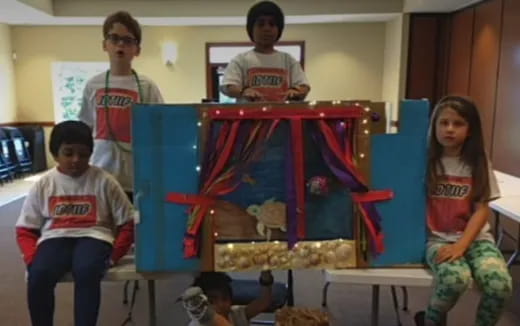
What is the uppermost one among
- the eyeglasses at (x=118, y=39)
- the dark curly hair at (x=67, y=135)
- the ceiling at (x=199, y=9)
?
the ceiling at (x=199, y=9)

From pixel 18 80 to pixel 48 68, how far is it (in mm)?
579

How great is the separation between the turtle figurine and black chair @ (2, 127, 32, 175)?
6.25 meters

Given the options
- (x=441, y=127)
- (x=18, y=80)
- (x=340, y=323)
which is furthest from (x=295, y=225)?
(x=18, y=80)

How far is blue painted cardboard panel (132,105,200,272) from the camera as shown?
1403 millimetres

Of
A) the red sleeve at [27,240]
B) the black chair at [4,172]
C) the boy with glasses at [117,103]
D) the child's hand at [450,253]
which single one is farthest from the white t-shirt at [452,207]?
the black chair at [4,172]

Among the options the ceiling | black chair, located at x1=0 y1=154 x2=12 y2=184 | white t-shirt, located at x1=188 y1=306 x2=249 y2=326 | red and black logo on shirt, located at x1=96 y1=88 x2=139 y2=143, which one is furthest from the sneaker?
black chair, located at x1=0 y1=154 x2=12 y2=184

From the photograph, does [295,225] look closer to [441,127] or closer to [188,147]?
[188,147]

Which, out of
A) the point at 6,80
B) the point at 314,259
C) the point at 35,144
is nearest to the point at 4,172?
the point at 35,144

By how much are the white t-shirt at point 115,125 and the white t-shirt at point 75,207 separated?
0.19 metres

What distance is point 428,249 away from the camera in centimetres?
158

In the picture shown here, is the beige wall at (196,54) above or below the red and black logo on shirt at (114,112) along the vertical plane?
above

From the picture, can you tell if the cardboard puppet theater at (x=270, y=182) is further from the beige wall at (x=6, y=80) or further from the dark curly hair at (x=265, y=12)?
the beige wall at (x=6, y=80)

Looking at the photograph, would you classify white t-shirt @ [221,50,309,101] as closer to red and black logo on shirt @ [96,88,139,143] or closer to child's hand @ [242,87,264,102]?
child's hand @ [242,87,264,102]

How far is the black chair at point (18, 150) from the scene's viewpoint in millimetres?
6602
